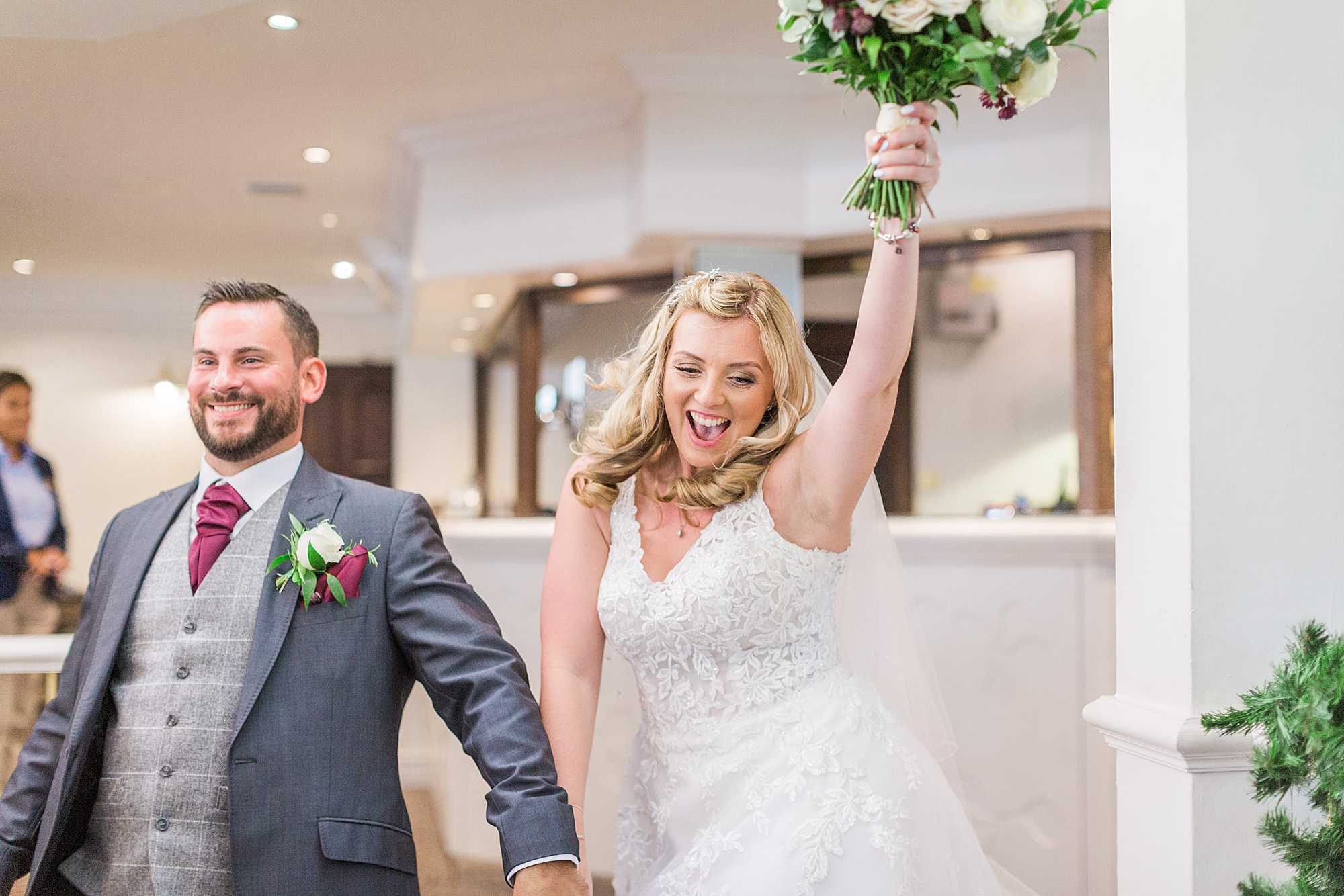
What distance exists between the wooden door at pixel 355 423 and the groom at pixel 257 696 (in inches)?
314

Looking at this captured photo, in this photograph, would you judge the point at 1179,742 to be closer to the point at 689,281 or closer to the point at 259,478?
the point at 689,281

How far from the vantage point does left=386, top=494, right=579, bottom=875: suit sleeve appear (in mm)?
1638

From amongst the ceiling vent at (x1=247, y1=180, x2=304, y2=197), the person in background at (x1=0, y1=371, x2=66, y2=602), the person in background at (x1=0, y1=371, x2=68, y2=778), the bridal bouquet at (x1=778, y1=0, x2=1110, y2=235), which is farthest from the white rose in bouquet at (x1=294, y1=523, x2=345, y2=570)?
the ceiling vent at (x1=247, y1=180, x2=304, y2=197)

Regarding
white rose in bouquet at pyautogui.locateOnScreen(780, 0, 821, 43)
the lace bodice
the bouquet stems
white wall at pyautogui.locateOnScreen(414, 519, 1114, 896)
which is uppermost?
white rose in bouquet at pyautogui.locateOnScreen(780, 0, 821, 43)

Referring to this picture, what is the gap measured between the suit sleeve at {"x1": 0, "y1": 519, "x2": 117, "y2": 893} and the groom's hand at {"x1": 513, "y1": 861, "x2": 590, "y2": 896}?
0.80 m

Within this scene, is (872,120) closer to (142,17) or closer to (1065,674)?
(1065,674)

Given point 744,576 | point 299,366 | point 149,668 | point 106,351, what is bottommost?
point 149,668

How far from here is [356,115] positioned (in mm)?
5176

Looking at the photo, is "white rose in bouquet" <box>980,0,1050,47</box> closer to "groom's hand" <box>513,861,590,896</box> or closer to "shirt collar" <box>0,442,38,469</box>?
"groom's hand" <box>513,861,590,896</box>

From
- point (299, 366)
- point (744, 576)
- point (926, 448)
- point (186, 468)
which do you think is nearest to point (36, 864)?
point (299, 366)

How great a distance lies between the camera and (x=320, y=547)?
1724mm

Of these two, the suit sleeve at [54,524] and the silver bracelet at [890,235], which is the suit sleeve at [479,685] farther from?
the suit sleeve at [54,524]

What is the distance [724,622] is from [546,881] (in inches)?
19.1

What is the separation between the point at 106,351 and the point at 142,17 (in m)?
6.54
